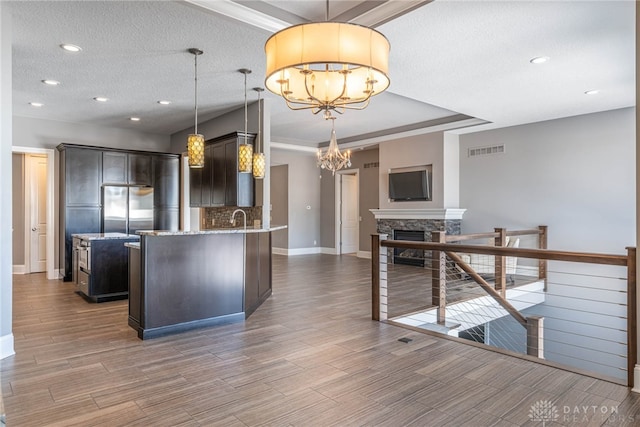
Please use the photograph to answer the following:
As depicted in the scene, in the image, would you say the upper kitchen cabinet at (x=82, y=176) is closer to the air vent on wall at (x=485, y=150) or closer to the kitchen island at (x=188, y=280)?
the kitchen island at (x=188, y=280)

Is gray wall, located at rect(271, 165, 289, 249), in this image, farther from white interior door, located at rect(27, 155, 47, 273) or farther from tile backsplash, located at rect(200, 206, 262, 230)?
white interior door, located at rect(27, 155, 47, 273)

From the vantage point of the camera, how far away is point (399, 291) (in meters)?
5.89

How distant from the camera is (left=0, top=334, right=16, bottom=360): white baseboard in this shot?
314 cm

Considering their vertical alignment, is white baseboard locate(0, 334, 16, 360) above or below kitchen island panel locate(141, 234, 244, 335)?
below

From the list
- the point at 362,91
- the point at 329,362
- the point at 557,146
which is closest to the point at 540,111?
the point at 557,146

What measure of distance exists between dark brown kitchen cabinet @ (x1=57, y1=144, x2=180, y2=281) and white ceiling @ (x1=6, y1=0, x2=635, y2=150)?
878 millimetres

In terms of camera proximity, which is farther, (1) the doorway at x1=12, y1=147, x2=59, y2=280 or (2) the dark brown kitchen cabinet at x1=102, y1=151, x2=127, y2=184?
(1) the doorway at x1=12, y1=147, x2=59, y2=280

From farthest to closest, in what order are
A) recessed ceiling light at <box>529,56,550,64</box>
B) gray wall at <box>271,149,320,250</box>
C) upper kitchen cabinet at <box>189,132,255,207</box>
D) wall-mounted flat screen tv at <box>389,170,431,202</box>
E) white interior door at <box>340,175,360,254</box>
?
white interior door at <box>340,175,360,254</box>, gray wall at <box>271,149,320,250</box>, wall-mounted flat screen tv at <box>389,170,431,202</box>, upper kitchen cabinet at <box>189,132,255,207</box>, recessed ceiling light at <box>529,56,550,64</box>

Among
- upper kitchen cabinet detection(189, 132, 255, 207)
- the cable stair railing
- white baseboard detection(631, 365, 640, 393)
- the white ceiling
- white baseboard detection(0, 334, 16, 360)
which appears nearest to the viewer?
white baseboard detection(631, 365, 640, 393)

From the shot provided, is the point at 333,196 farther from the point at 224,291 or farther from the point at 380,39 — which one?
the point at 380,39

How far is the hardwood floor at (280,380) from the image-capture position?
7.55ft

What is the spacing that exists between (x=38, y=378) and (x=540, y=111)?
7.04m

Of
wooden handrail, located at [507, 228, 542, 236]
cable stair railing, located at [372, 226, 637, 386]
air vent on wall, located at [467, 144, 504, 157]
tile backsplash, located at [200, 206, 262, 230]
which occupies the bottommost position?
cable stair railing, located at [372, 226, 637, 386]

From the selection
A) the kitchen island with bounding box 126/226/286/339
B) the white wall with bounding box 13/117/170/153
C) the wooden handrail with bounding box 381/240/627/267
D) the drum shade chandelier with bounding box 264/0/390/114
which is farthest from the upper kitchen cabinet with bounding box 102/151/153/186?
the drum shade chandelier with bounding box 264/0/390/114
